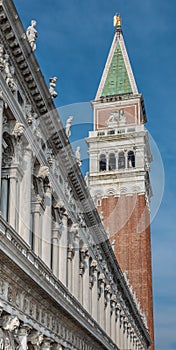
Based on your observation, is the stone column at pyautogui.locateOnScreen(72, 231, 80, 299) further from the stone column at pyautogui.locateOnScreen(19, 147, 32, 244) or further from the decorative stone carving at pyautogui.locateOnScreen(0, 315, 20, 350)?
the decorative stone carving at pyautogui.locateOnScreen(0, 315, 20, 350)

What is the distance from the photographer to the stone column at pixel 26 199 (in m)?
23.8

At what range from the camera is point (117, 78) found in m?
91.6

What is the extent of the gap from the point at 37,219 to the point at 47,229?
151 cm

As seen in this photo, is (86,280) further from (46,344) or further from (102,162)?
(102,162)

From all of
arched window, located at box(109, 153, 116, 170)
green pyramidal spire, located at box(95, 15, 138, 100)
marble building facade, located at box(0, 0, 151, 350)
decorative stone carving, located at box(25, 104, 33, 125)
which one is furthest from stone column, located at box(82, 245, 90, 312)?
green pyramidal spire, located at box(95, 15, 138, 100)

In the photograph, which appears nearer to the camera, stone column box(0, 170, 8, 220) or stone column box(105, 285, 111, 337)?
stone column box(0, 170, 8, 220)

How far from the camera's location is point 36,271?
21250 mm

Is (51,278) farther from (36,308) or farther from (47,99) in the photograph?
(47,99)

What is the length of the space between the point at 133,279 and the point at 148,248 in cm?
511

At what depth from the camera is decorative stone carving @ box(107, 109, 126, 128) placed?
87188 millimetres

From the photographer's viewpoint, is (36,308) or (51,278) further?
(51,278)

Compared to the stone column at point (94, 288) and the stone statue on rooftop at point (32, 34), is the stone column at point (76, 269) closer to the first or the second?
the stone column at point (94, 288)

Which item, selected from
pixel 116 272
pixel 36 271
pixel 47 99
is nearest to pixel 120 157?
pixel 116 272

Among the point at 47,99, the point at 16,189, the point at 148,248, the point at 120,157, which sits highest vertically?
the point at 120,157
